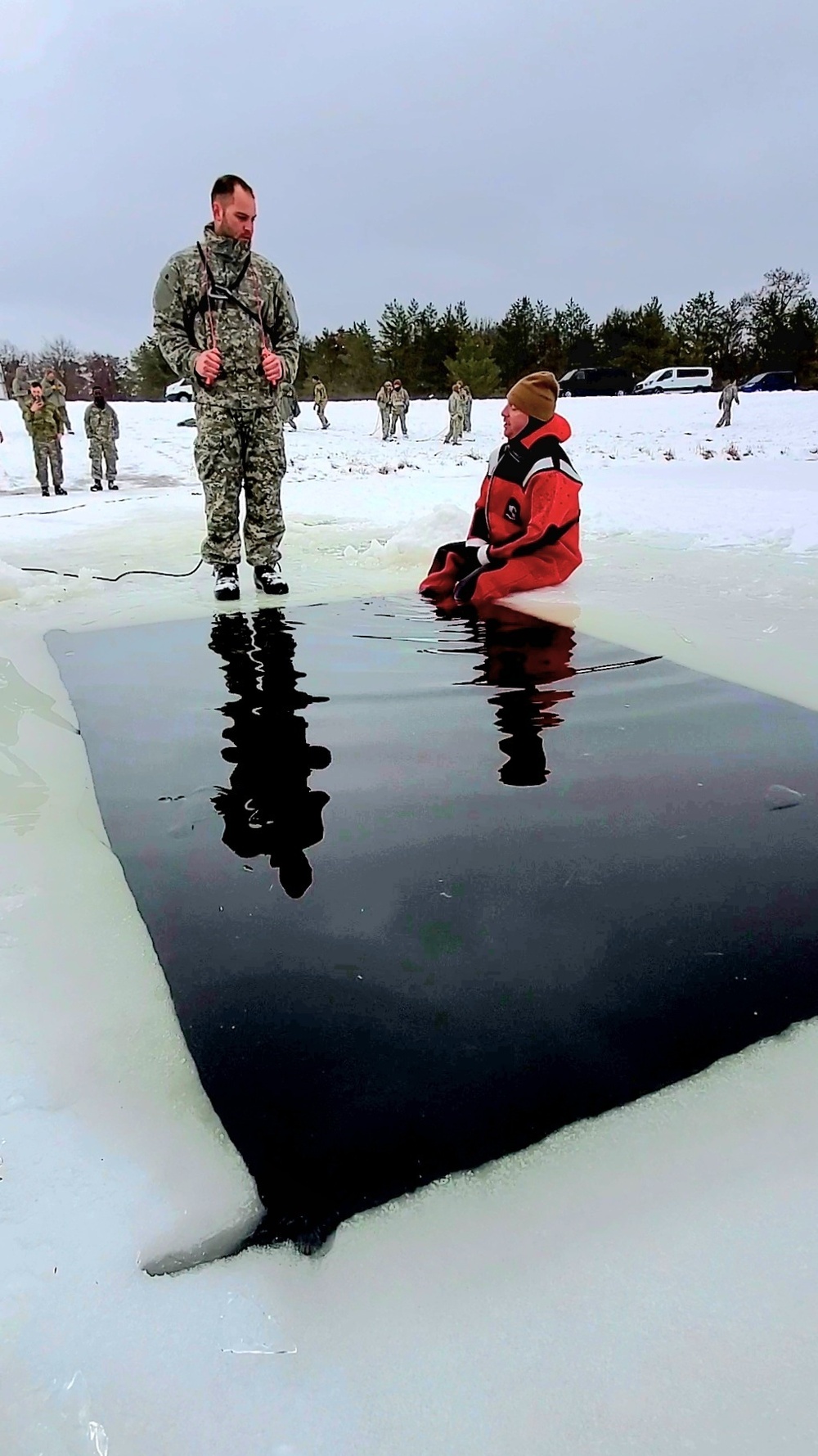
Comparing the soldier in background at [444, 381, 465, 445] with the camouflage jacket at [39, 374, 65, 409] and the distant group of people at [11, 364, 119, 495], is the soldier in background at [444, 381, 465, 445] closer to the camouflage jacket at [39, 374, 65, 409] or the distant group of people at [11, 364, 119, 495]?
the distant group of people at [11, 364, 119, 495]

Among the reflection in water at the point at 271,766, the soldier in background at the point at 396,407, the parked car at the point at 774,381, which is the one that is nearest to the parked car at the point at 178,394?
the soldier in background at the point at 396,407

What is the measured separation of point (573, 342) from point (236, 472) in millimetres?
43932

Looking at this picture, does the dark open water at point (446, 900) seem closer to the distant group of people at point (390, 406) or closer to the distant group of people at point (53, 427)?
the distant group of people at point (53, 427)

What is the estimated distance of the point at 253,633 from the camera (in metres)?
3.53

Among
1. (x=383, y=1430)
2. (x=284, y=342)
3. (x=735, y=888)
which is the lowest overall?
(x=383, y=1430)

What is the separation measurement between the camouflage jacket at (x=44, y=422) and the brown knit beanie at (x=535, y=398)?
33.9 feet

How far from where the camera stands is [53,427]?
489 inches

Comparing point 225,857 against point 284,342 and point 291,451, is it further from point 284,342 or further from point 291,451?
point 291,451

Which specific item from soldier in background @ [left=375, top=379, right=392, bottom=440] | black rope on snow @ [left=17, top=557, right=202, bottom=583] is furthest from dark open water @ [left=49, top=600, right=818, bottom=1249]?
soldier in background @ [left=375, top=379, right=392, bottom=440]

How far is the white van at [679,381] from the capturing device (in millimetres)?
33906

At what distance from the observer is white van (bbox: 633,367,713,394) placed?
33.9 m

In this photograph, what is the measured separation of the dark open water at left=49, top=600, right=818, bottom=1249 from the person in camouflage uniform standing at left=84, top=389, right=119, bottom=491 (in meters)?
12.8

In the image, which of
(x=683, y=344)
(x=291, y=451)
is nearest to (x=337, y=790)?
(x=291, y=451)

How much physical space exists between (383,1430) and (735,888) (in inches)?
38.8
